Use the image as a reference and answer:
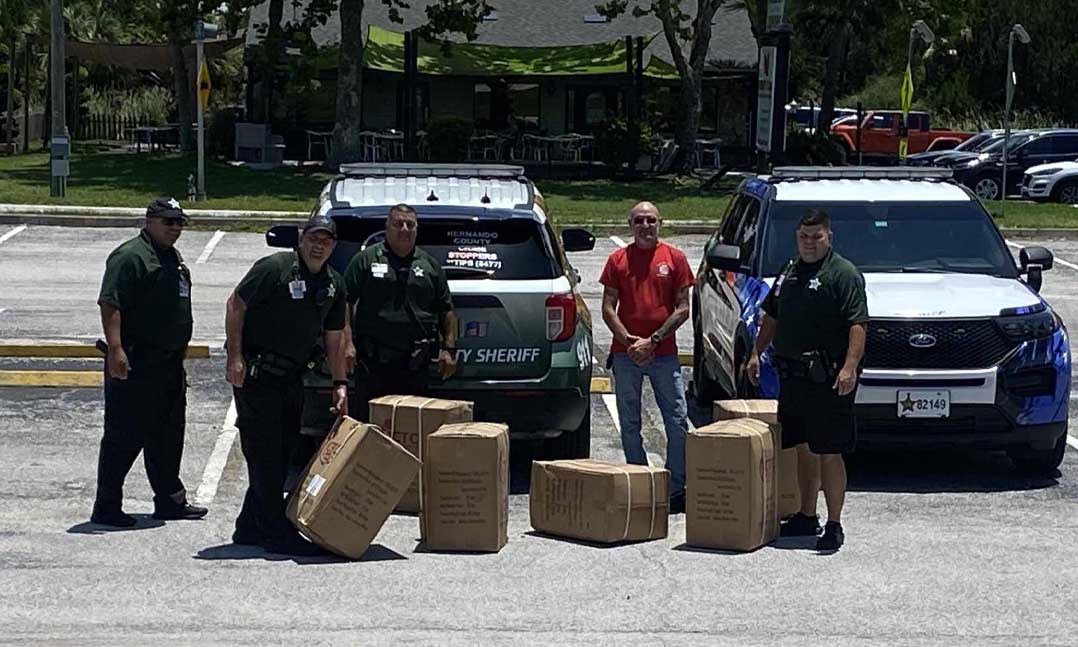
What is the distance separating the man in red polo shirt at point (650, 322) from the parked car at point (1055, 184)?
27.6m

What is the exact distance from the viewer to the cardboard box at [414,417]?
8.91m

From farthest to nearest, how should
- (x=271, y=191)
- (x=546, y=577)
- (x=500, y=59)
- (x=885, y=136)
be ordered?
(x=885, y=136), (x=500, y=59), (x=271, y=191), (x=546, y=577)

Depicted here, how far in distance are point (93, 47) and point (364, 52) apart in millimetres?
8606

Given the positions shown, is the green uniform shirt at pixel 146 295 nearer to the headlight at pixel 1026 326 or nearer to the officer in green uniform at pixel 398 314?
the officer in green uniform at pixel 398 314

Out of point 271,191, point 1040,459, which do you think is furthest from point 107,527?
point 271,191

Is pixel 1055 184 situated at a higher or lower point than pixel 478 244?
lower

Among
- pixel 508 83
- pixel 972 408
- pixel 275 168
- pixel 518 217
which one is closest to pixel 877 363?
pixel 972 408

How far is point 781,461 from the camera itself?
358 inches

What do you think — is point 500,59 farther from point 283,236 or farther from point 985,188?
point 283,236

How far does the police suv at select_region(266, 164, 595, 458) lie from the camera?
31.6 feet

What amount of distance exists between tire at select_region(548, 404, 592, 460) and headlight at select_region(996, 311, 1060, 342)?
2.45m

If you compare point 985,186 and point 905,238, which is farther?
point 985,186

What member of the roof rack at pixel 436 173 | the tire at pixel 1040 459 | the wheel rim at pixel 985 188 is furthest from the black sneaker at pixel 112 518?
the wheel rim at pixel 985 188

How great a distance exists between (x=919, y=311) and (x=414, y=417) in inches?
123
